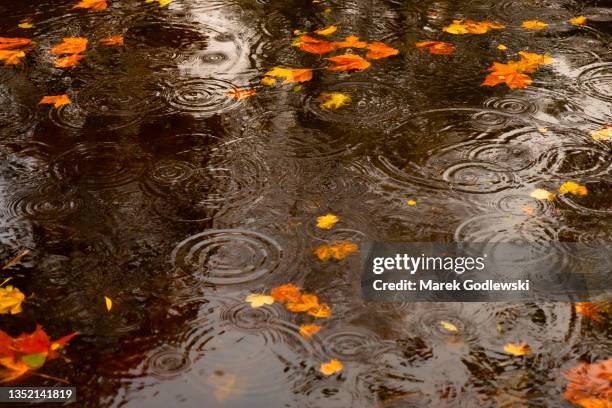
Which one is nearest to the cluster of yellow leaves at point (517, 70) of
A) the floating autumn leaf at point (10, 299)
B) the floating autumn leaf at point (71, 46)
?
the floating autumn leaf at point (71, 46)

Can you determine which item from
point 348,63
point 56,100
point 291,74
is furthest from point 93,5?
point 348,63

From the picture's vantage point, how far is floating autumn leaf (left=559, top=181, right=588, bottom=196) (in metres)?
3.75

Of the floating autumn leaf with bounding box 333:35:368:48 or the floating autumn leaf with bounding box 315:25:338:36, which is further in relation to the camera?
the floating autumn leaf with bounding box 315:25:338:36

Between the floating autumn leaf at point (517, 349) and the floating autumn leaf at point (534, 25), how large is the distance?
3.13 meters

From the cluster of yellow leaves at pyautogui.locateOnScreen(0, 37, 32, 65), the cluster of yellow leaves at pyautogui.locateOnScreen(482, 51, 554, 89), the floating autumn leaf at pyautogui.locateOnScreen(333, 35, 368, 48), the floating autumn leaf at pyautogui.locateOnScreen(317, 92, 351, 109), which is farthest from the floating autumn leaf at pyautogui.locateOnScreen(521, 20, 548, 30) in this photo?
the cluster of yellow leaves at pyautogui.locateOnScreen(0, 37, 32, 65)

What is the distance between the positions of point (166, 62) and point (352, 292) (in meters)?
2.62

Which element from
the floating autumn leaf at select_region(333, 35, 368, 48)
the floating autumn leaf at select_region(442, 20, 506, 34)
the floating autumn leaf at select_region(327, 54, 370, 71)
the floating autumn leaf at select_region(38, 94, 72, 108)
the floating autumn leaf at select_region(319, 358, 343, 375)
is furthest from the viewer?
the floating autumn leaf at select_region(442, 20, 506, 34)

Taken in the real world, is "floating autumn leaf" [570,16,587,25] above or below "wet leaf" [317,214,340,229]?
above

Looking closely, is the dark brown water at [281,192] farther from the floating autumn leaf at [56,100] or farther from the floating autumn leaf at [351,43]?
the floating autumn leaf at [351,43]

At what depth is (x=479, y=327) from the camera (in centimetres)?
303

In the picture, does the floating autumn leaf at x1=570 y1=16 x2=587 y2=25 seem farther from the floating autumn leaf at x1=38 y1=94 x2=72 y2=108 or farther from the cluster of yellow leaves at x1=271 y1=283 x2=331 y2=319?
the floating autumn leaf at x1=38 y1=94 x2=72 y2=108

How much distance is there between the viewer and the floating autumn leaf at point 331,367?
2.85 meters

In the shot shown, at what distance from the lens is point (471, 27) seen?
541 cm

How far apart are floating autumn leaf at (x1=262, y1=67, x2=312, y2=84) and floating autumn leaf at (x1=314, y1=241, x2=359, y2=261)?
1.68m
